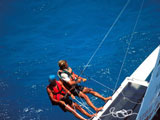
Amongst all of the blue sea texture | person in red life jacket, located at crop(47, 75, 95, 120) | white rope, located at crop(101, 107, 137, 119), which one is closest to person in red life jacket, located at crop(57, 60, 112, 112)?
person in red life jacket, located at crop(47, 75, 95, 120)

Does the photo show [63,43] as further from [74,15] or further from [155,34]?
[155,34]

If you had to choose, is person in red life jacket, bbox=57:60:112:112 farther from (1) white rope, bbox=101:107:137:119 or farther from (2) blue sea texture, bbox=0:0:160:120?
(2) blue sea texture, bbox=0:0:160:120

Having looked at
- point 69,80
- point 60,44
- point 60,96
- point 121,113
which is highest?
point 60,44

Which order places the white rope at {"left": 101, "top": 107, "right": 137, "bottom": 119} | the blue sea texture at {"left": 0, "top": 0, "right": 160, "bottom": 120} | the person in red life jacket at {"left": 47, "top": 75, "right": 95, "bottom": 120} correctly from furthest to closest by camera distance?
the blue sea texture at {"left": 0, "top": 0, "right": 160, "bottom": 120}, the person in red life jacket at {"left": 47, "top": 75, "right": 95, "bottom": 120}, the white rope at {"left": 101, "top": 107, "right": 137, "bottom": 119}

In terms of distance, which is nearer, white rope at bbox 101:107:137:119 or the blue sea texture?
white rope at bbox 101:107:137:119

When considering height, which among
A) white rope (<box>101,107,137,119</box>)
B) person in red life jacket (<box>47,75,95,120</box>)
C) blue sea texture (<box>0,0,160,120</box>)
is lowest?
white rope (<box>101,107,137,119</box>)

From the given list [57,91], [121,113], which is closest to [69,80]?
[57,91]

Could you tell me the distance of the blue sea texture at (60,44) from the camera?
6141 mm

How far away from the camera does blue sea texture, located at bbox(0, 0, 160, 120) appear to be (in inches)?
242

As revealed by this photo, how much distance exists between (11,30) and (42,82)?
4.64 meters

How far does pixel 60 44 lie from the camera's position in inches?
334

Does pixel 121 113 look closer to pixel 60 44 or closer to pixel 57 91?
pixel 57 91

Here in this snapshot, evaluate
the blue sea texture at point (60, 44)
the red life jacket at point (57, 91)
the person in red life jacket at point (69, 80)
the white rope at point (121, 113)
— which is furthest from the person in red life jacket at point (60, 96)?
the blue sea texture at point (60, 44)

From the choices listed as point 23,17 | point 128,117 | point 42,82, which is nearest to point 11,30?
point 23,17
